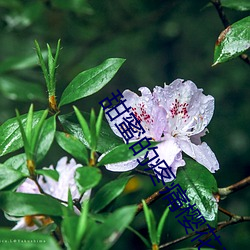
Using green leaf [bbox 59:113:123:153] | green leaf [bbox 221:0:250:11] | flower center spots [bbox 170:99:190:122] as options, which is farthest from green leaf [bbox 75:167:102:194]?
green leaf [bbox 221:0:250:11]

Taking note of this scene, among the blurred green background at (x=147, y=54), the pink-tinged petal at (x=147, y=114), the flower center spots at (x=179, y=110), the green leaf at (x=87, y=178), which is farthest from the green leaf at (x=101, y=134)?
the blurred green background at (x=147, y=54)

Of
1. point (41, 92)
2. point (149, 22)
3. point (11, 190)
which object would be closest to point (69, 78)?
point (149, 22)

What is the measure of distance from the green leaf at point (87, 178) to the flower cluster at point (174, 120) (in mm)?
233

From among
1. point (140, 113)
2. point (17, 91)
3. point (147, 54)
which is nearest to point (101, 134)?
point (140, 113)

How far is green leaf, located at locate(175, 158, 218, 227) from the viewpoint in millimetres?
1120

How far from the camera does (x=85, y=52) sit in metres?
2.97

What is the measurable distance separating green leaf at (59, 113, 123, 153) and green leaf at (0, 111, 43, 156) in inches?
2.2

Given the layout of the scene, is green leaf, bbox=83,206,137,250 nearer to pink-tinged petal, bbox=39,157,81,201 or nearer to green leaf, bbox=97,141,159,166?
green leaf, bbox=97,141,159,166

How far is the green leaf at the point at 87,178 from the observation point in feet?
2.96

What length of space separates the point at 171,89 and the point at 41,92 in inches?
44.4

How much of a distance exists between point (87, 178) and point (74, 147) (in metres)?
0.11

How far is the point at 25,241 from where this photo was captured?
781 mm

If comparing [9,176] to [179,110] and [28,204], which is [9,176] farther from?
[179,110]

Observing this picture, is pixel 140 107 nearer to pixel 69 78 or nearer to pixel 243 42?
pixel 243 42
